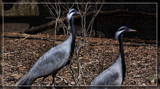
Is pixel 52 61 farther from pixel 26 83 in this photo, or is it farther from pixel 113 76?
pixel 113 76

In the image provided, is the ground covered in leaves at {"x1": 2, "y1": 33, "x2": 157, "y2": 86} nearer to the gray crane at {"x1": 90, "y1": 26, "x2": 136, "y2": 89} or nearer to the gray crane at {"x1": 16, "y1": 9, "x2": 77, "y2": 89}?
the gray crane at {"x1": 16, "y1": 9, "x2": 77, "y2": 89}

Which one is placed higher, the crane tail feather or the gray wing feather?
the gray wing feather

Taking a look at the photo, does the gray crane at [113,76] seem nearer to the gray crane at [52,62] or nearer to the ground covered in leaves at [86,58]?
the gray crane at [52,62]

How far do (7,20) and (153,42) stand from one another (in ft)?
15.9

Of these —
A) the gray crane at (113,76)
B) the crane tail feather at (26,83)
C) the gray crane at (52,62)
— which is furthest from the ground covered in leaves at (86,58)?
the gray crane at (113,76)

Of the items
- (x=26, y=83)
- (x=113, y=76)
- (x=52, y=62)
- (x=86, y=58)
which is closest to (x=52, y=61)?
(x=52, y=62)

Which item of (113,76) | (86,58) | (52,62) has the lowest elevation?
(86,58)

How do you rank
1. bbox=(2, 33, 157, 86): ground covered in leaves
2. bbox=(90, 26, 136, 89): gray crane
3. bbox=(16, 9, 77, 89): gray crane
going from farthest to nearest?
bbox=(2, 33, 157, 86): ground covered in leaves < bbox=(16, 9, 77, 89): gray crane < bbox=(90, 26, 136, 89): gray crane

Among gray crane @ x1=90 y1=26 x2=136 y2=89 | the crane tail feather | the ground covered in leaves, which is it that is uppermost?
gray crane @ x1=90 y1=26 x2=136 y2=89

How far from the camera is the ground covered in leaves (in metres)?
6.44

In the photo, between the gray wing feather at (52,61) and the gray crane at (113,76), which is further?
the gray wing feather at (52,61)

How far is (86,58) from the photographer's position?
7.71 meters

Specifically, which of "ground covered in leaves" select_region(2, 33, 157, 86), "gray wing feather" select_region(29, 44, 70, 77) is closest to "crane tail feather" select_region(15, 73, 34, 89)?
"gray wing feather" select_region(29, 44, 70, 77)

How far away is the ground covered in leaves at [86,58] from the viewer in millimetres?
6438
